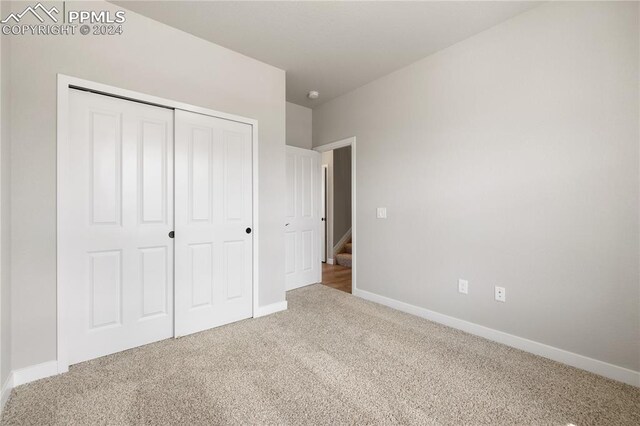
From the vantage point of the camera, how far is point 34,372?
179 centimetres

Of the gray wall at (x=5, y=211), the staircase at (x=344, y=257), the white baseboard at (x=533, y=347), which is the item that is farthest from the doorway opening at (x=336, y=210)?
the gray wall at (x=5, y=211)

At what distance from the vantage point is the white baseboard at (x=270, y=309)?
285 cm

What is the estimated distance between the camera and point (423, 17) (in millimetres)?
2201

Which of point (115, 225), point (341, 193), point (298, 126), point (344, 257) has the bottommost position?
point (344, 257)

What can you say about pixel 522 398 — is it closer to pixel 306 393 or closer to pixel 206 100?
pixel 306 393

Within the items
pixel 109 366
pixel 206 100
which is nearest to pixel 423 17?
pixel 206 100

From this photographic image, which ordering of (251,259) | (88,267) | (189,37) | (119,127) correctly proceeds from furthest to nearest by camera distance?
(251,259) → (189,37) → (119,127) → (88,267)

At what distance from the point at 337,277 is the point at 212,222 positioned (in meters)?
2.51

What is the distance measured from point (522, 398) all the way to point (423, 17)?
8.87ft

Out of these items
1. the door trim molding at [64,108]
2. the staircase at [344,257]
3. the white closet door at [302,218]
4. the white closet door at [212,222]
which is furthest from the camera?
the staircase at [344,257]

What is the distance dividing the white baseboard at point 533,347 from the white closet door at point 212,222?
177cm

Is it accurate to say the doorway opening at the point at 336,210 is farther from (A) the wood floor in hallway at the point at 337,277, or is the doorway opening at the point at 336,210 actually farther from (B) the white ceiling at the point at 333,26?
(B) the white ceiling at the point at 333,26

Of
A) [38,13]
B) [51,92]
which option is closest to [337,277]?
[51,92]

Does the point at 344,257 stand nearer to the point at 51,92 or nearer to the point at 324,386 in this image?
the point at 324,386
